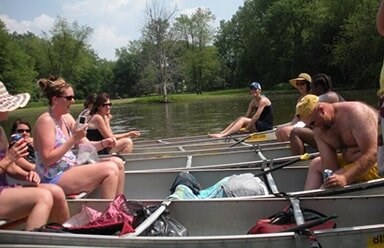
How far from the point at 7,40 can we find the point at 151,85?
18.4 m

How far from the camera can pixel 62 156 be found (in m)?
4.42

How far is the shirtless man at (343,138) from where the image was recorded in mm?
4289

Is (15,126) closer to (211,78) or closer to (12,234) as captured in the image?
(12,234)

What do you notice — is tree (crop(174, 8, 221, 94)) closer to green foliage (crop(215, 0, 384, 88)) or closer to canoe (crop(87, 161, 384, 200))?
green foliage (crop(215, 0, 384, 88))

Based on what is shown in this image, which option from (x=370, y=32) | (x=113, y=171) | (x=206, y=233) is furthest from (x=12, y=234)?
(x=370, y=32)

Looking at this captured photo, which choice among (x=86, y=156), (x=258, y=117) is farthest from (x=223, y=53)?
(x=86, y=156)

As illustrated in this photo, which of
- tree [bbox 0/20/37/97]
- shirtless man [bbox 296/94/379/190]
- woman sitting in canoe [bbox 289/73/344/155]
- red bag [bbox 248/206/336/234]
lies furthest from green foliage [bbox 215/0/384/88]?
red bag [bbox 248/206/336/234]

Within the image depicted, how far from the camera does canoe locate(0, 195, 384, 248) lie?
11.1 feet

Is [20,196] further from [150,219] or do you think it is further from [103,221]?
[150,219]

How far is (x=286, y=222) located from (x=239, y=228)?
59cm

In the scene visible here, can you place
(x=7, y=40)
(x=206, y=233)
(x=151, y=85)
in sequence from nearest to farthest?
(x=206, y=233)
(x=7, y=40)
(x=151, y=85)

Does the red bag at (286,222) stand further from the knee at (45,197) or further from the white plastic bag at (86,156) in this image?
the white plastic bag at (86,156)

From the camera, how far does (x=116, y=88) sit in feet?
251

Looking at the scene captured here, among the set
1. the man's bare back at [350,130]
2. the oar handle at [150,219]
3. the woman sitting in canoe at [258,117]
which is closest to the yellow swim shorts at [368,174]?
the man's bare back at [350,130]
